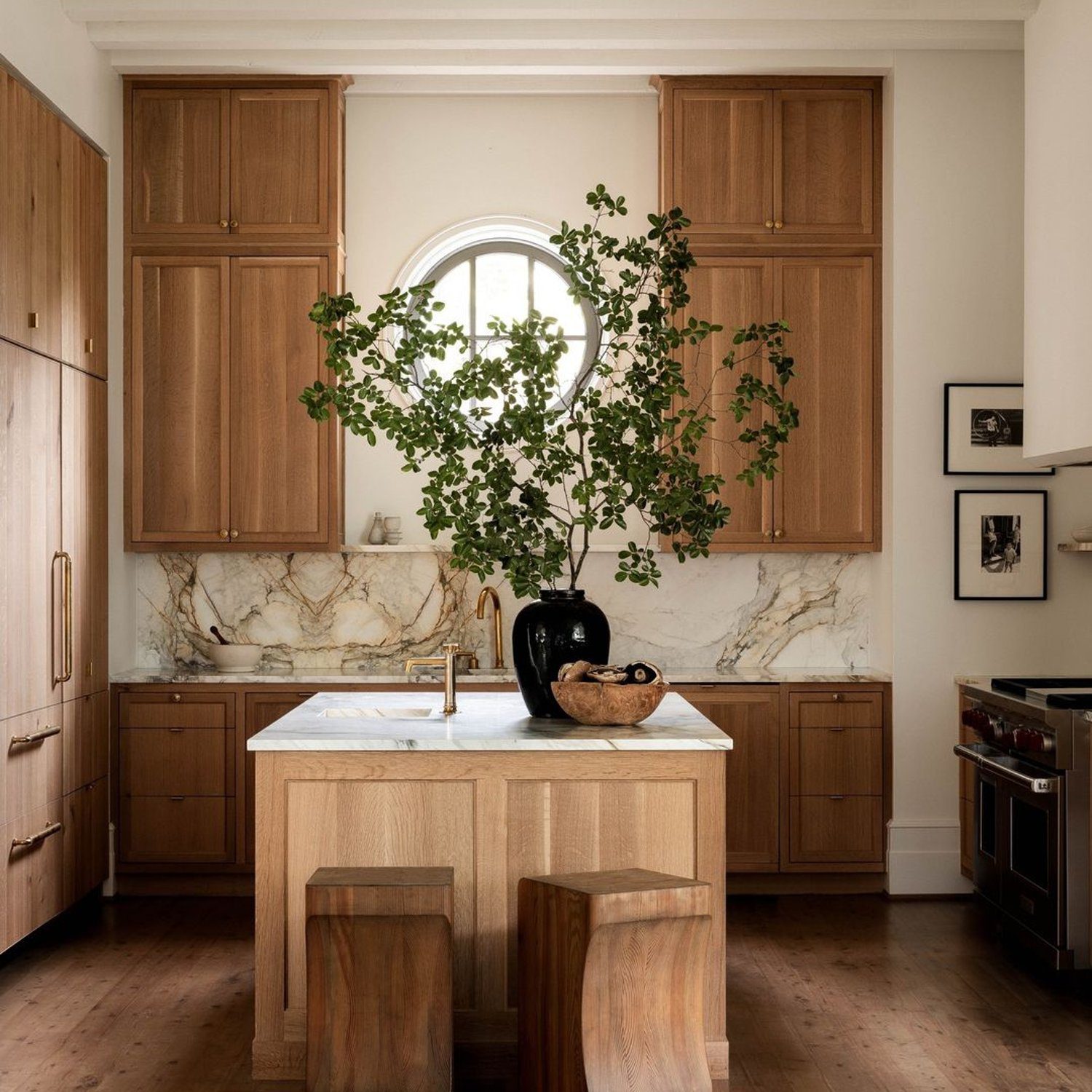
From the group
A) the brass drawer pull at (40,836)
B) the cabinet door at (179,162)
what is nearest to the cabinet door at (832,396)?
the cabinet door at (179,162)

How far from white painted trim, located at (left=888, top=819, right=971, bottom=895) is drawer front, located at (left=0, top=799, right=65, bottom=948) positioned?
320 cm

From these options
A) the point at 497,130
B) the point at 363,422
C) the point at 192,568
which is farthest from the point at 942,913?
the point at 497,130

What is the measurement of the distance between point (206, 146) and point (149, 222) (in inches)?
15.8

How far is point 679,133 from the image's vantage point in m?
5.34

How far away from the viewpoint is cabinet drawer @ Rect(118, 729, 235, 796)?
508cm

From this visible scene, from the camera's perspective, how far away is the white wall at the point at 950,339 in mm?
5211

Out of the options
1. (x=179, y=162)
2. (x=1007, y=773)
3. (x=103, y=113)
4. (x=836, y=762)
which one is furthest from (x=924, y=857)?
(x=103, y=113)

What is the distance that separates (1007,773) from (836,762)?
95 cm

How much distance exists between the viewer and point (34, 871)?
14.0ft

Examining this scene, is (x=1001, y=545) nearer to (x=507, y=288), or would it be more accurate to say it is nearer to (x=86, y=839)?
(x=507, y=288)

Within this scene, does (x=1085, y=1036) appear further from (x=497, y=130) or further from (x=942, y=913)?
(x=497, y=130)

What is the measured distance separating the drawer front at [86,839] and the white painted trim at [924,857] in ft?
10.3

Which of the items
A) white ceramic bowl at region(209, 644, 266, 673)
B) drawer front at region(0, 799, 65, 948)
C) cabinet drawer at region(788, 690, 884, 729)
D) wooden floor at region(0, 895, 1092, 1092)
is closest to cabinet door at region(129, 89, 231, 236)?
white ceramic bowl at region(209, 644, 266, 673)

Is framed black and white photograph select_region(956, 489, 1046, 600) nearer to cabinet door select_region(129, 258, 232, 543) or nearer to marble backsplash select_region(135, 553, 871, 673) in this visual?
marble backsplash select_region(135, 553, 871, 673)
